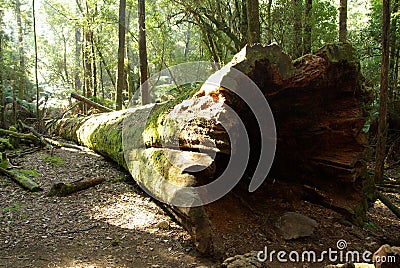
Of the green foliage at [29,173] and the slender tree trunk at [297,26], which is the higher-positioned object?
the slender tree trunk at [297,26]

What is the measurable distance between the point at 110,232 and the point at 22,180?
2874mm

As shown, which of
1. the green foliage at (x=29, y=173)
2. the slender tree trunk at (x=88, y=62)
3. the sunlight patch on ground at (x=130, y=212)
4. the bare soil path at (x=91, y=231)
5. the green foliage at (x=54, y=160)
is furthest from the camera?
the slender tree trunk at (x=88, y=62)

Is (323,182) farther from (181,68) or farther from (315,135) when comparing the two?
(181,68)

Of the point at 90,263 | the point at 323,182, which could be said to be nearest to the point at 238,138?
the point at 323,182

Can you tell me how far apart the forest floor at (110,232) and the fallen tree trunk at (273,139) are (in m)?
0.29

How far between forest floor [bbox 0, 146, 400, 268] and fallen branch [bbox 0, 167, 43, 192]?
0.42 ft

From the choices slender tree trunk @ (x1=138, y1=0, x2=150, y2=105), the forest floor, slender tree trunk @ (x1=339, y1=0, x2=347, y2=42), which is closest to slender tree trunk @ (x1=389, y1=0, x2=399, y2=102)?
slender tree trunk @ (x1=339, y1=0, x2=347, y2=42)

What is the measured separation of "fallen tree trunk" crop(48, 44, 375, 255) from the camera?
149 inches

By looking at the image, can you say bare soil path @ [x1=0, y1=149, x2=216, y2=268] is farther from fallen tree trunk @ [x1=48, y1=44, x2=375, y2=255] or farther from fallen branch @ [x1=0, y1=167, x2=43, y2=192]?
fallen tree trunk @ [x1=48, y1=44, x2=375, y2=255]

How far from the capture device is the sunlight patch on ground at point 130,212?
4324 millimetres

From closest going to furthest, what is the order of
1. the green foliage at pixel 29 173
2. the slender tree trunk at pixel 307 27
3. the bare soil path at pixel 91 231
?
the bare soil path at pixel 91 231 → the green foliage at pixel 29 173 → the slender tree trunk at pixel 307 27

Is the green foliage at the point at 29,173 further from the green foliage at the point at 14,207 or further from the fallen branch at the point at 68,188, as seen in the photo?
the green foliage at the point at 14,207

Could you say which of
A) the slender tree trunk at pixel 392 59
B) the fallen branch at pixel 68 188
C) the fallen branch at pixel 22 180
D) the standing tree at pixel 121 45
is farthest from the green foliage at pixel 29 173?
the slender tree trunk at pixel 392 59

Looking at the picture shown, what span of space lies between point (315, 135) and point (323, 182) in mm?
864
